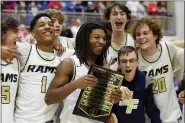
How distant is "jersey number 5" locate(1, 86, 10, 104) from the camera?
2520 mm

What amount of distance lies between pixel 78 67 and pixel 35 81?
1.32 ft

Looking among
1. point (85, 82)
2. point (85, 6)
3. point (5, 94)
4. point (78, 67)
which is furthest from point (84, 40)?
point (85, 6)

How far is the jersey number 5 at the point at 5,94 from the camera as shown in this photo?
99.2 inches

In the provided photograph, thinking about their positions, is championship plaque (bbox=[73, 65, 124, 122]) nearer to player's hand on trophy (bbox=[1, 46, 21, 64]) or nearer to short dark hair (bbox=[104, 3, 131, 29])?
player's hand on trophy (bbox=[1, 46, 21, 64])

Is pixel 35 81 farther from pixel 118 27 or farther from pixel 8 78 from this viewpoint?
pixel 118 27

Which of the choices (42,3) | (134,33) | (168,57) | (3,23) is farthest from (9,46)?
(42,3)

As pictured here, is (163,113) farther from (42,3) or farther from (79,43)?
(42,3)

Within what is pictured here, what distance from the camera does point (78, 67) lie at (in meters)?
2.43

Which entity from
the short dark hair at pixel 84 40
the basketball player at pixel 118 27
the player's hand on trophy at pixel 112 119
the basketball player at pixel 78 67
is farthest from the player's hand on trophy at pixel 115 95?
the basketball player at pixel 118 27

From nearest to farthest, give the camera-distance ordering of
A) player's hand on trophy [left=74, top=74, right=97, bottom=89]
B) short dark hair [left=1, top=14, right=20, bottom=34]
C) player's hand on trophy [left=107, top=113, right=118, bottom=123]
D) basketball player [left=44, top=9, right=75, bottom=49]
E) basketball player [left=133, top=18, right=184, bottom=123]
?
player's hand on trophy [left=74, top=74, right=97, bottom=89], player's hand on trophy [left=107, top=113, right=118, bottom=123], short dark hair [left=1, top=14, right=20, bottom=34], basketball player [left=133, top=18, right=184, bottom=123], basketball player [left=44, top=9, right=75, bottom=49]

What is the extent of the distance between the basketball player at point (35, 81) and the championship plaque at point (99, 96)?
0.36m

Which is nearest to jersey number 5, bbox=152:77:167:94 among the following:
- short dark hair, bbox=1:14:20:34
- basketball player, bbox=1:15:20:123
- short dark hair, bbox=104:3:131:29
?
short dark hair, bbox=104:3:131:29

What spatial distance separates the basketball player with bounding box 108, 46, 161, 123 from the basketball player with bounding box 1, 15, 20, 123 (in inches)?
32.0

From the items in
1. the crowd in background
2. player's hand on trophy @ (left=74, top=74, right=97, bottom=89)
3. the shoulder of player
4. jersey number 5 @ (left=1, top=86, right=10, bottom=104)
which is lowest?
jersey number 5 @ (left=1, top=86, right=10, bottom=104)
